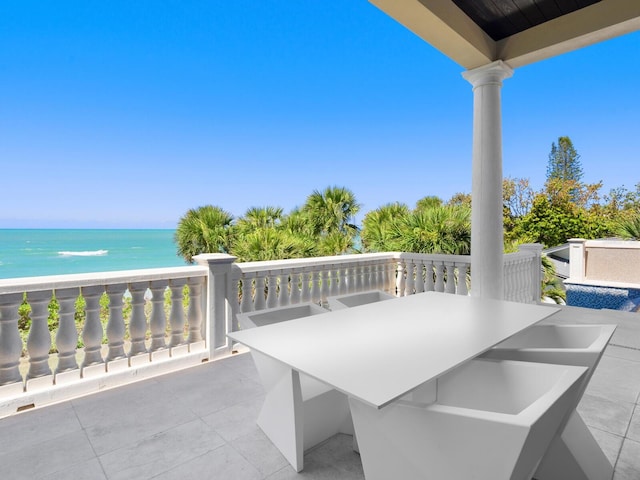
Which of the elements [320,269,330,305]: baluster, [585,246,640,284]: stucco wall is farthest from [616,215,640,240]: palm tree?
[320,269,330,305]: baluster

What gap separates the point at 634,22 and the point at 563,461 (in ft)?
11.1

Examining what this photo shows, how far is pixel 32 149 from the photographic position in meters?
32.1

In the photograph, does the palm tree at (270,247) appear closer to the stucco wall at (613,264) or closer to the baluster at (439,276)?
the baluster at (439,276)

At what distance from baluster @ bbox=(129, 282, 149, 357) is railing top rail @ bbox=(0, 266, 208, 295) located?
0.07 metres

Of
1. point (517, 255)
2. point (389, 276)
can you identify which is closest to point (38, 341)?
point (389, 276)

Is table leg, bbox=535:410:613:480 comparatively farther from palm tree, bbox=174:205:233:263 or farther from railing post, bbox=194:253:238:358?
palm tree, bbox=174:205:233:263

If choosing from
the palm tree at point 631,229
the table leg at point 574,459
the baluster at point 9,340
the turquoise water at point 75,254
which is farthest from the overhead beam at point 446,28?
the turquoise water at point 75,254

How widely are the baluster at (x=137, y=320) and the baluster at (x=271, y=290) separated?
112cm

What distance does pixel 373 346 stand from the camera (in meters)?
1.43

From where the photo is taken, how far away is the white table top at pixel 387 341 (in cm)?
110

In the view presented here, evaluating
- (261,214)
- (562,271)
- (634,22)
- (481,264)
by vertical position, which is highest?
(634,22)

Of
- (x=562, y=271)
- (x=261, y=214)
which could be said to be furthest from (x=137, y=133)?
(x=562, y=271)

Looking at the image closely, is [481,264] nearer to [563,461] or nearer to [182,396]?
[563,461]

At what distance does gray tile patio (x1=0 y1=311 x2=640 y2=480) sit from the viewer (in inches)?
61.9
